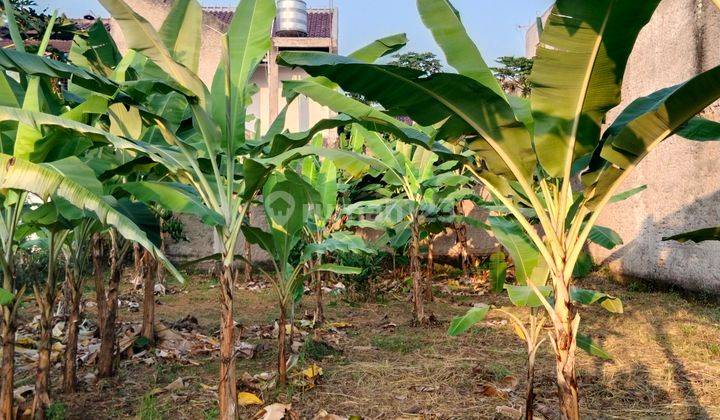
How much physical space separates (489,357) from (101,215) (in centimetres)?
373

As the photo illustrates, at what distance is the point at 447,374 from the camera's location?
4629 mm

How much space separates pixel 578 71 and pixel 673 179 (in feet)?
18.8

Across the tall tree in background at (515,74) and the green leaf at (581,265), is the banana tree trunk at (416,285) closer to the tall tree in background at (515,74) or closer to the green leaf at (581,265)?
the green leaf at (581,265)

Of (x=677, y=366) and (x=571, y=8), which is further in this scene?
(x=677, y=366)

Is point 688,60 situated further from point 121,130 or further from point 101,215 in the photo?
point 101,215

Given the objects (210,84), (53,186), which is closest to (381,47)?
(53,186)

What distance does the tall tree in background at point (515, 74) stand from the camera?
36.1 ft

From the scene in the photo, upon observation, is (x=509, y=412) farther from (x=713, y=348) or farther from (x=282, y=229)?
(x=713, y=348)

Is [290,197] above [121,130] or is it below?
below

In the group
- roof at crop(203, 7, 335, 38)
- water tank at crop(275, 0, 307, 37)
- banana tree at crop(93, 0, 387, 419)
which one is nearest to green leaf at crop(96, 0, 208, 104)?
banana tree at crop(93, 0, 387, 419)

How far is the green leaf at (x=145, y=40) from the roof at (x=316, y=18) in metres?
14.6

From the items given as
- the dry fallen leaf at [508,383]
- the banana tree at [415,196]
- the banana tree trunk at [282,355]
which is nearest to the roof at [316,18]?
the banana tree at [415,196]

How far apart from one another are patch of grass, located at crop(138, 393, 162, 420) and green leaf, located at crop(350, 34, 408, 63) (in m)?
2.55

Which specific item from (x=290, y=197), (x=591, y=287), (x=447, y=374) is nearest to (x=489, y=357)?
(x=447, y=374)
